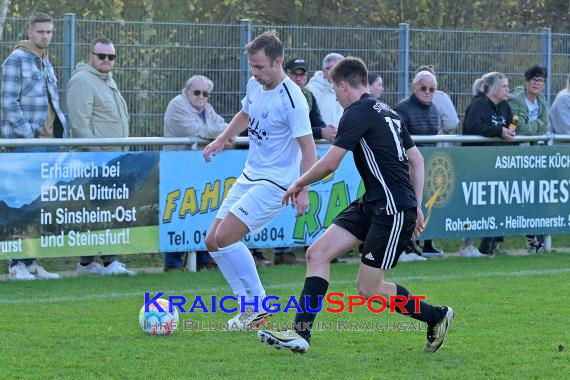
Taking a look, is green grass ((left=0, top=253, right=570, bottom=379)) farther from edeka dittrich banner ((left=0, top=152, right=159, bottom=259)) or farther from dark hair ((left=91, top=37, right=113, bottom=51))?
dark hair ((left=91, top=37, right=113, bottom=51))

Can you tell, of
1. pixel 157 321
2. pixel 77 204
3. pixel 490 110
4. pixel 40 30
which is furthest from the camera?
pixel 490 110

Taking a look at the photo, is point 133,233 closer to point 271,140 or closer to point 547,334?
point 271,140

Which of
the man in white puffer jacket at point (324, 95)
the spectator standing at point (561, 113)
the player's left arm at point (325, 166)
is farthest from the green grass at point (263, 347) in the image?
the spectator standing at point (561, 113)

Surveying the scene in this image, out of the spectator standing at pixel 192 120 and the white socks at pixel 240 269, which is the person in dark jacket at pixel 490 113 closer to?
the spectator standing at pixel 192 120

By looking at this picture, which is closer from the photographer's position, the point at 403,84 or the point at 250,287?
the point at 250,287

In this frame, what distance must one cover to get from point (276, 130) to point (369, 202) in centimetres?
125

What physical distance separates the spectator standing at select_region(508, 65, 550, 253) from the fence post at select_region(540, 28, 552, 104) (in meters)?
0.94

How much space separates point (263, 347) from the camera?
28.0 feet

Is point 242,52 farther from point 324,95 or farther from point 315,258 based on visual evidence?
point 315,258

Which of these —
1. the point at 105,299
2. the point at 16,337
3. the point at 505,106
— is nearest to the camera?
the point at 16,337

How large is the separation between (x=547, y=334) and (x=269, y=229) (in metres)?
4.63

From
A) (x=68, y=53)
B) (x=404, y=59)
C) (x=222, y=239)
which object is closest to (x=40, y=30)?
(x=68, y=53)

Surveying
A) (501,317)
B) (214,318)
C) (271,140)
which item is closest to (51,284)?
(214,318)

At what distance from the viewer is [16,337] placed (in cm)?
883
